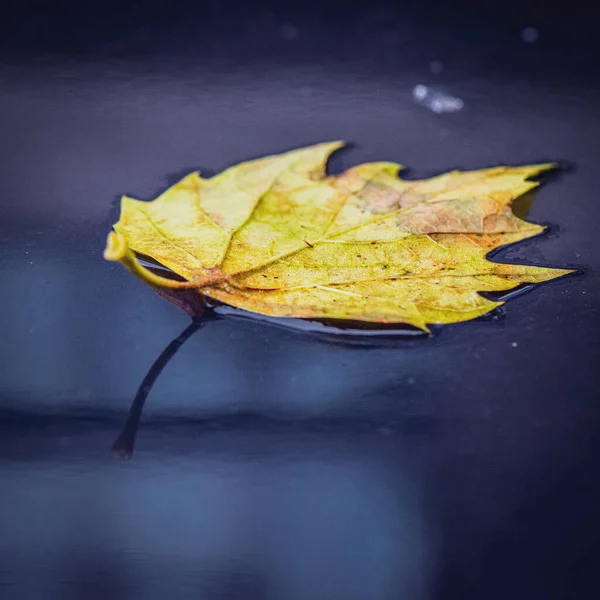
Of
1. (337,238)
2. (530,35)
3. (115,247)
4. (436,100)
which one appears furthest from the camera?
(530,35)

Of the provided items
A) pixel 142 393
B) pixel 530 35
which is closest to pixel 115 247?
pixel 142 393

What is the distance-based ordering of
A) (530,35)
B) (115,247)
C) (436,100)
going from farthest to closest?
(530,35) < (436,100) < (115,247)

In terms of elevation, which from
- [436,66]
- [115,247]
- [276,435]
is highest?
[436,66]

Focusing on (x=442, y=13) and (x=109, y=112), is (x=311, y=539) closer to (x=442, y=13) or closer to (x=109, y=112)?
(x=109, y=112)

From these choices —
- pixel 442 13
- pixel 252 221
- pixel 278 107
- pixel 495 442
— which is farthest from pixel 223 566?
pixel 442 13

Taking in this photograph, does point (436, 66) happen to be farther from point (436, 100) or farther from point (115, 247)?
point (115, 247)

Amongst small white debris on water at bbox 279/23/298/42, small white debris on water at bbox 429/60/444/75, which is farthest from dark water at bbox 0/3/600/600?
small white debris on water at bbox 279/23/298/42

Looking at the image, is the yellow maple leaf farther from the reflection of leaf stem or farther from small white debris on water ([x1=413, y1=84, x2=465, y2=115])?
small white debris on water ([x1=413, y1=84, x2=465, y2=115])

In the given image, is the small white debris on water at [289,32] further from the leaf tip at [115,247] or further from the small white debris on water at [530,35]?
the leaf tip at [115,247]
